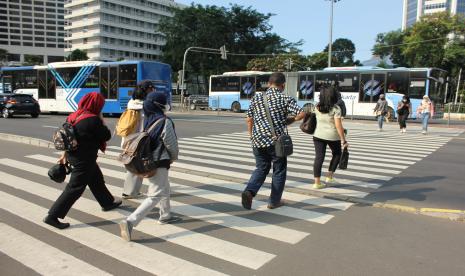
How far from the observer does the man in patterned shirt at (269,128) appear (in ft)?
17.0

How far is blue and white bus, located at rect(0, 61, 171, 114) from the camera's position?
2284cm

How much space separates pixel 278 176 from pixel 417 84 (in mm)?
20862

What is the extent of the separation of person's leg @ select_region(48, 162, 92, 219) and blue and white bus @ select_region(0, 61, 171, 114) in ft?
56.5

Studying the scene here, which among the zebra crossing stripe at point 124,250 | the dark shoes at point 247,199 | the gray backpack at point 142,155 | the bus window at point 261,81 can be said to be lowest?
the zebra crossing stripe at point 124,250

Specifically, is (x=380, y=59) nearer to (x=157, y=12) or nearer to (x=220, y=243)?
(x=157, y=12)

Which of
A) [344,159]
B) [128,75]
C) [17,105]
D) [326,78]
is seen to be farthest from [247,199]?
→ [326,78]

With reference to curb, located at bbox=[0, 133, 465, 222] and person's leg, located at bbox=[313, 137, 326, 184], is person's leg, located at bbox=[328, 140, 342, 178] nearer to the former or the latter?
person's leg, located at bbox=[313, 137, 326, 184]

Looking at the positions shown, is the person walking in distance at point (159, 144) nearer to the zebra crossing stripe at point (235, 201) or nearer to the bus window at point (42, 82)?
the zebra crossing stripe at point (235, 201)

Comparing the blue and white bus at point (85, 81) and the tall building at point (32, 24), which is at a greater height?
the tall building at point (32, 24)

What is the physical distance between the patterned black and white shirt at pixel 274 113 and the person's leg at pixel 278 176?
23 centimetres

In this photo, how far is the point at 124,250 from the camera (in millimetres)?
4074

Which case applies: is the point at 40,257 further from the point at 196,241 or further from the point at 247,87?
the point at 247,87

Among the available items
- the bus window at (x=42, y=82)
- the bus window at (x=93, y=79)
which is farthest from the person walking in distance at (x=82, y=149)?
the bus window at (x=42, y=82)

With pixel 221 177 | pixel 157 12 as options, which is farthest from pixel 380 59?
pixel 221 177
